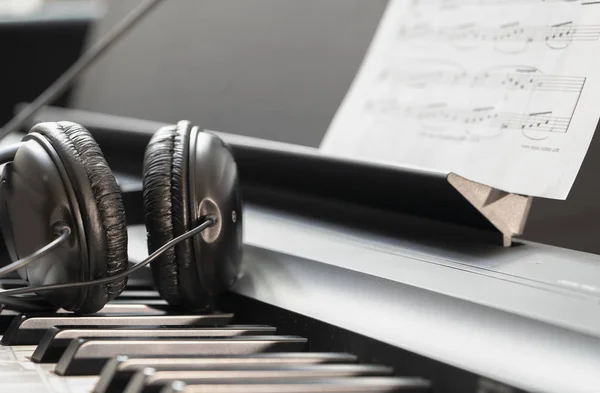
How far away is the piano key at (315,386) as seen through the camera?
2.17 ft

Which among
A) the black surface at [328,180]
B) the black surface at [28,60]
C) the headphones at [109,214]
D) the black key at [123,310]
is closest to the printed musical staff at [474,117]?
the black surface at [328,180]

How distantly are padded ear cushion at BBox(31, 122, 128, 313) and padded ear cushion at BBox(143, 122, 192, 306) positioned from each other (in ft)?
0.18

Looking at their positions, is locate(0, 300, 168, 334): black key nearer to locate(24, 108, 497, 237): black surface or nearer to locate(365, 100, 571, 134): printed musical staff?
locate(24, 108, 497, 237): black surface

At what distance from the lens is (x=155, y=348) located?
0.80 metres

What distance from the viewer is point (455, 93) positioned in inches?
45.8

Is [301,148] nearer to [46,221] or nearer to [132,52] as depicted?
[46,221]

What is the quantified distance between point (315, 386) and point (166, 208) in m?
0.30

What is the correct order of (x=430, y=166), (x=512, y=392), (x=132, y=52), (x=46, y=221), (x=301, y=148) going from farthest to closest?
(x=132, y=52)
(x=301, y=148)
(x=430, y=166)
(x=46, y=221)
(x=512, y=392)

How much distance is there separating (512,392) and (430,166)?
47 centimetres

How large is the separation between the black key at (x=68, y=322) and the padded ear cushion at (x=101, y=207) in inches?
0.6

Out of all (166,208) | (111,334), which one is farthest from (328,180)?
(111,334)

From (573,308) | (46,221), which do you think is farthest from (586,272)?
(46,221)

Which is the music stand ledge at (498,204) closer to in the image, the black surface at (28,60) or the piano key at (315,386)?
the piano key at (315,386)

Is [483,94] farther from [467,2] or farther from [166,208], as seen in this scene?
[166,208]
